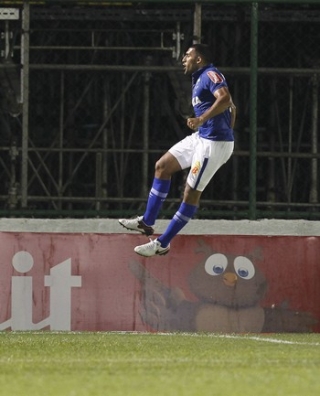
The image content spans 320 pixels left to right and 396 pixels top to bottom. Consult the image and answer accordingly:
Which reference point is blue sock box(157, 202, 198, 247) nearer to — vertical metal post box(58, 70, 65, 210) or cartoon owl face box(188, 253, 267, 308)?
cartoon owl face box(188, 253, 267, 308)

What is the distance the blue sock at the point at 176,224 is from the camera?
13.4m

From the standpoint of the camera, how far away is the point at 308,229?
1431 cm

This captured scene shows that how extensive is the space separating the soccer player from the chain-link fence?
244cm

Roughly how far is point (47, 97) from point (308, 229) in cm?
469

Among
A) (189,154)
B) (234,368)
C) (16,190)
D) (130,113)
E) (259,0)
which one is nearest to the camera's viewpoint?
(234,368)

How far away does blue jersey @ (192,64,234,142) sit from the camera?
1332cm

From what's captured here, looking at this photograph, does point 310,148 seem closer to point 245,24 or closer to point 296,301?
point 245,24

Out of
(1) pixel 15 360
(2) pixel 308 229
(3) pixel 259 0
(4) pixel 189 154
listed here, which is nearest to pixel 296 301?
(2) pixel 308 229

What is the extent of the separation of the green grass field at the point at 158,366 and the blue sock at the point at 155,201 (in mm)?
1636

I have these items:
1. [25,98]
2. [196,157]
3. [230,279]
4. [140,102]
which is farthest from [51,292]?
[140,102]

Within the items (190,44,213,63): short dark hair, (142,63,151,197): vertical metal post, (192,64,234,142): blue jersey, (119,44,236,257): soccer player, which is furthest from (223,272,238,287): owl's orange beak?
(142,63,151,197): vertical metal post

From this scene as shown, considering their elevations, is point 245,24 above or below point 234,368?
above

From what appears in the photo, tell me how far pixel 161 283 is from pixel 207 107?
74.3 inches

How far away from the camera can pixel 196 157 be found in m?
13.4
